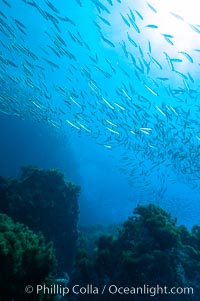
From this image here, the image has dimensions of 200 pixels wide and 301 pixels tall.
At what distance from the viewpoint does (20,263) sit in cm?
514

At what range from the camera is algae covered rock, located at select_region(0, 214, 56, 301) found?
192 inches

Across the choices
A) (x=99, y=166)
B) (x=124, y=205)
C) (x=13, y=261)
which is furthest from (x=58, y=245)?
(x=124, y=205)

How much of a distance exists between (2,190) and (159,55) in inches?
919

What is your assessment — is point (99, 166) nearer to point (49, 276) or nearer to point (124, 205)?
point (124, 205)

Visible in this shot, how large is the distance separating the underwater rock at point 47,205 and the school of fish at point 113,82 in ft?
8.88

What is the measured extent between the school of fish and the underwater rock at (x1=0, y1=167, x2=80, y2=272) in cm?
271

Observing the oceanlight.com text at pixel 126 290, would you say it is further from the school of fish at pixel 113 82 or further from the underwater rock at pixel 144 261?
the school of fish at pixel 113 82

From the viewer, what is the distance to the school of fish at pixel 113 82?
40.0 ft

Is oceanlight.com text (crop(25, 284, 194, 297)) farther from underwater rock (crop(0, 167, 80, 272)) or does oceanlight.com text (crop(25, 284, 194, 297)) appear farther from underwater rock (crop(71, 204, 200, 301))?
underwater rock (crop(0, 167, 80, 272))

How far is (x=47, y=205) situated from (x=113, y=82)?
3507cm

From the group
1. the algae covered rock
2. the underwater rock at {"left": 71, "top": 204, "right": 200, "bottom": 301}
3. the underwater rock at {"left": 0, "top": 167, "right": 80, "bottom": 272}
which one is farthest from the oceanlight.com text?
the underwater rock at {"left": 0, "top": 167, "right": 80, "bottom": 272}

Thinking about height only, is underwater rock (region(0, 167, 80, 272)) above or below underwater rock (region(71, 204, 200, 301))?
above

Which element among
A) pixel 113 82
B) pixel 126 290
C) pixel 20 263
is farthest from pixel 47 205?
pixel 113 82

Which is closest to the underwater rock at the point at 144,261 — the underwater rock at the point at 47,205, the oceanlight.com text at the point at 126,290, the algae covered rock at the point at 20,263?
the oceanlight.com text at the point at 126,290
